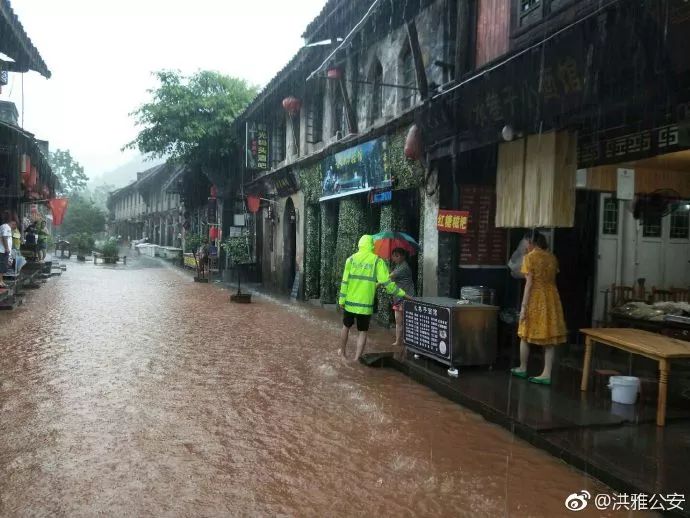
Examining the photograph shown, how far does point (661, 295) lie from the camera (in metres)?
9.16

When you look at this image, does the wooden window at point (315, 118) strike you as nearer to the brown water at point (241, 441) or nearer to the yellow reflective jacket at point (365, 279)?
the brown water at point (241, 441)

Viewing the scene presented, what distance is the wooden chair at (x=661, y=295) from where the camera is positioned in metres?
9.02

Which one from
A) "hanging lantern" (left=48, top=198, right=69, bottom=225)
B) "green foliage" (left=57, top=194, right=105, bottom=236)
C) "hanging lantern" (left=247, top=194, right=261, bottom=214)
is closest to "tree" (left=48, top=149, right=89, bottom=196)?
"green foliage" (left=57, top=194, right=105, bottom=236)

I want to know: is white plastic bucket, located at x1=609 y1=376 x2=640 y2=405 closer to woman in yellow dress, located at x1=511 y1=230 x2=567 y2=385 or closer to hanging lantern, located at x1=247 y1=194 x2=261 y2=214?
woman in yellow dress, located at x1=511 y1=230 x2=567 y2=385

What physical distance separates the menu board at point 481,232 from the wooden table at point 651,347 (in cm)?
380

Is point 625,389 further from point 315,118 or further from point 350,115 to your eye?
point 315,118

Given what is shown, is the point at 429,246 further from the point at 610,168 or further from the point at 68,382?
the point at 68,382

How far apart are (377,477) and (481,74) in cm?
516

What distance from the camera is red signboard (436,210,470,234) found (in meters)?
9.43

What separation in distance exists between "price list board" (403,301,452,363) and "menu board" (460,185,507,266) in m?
2.20

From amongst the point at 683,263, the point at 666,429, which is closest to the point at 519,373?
the point at 666,429

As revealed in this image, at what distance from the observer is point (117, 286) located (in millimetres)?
19359

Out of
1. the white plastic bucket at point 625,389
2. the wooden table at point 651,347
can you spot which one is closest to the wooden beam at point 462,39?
the wooden table at point 651,347

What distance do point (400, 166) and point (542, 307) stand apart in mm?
5552
